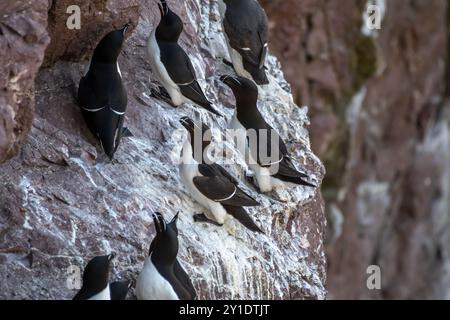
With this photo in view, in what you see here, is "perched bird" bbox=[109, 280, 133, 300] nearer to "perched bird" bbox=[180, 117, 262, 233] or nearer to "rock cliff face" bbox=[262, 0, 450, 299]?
"perched bird" bbox=[180, 117, 262, 233]

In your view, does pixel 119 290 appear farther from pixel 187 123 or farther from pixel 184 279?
pixel 187 123

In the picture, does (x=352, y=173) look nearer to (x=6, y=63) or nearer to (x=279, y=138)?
(x=279, y=138)

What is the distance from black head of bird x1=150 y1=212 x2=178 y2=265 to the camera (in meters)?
7.35

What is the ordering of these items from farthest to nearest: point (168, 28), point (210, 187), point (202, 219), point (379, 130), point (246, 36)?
point (379, 130)
point (246, 36)
point (168, 28)
point (202, 219)
point (210, 187)

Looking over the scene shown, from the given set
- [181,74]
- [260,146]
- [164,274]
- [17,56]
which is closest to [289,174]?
[260,146]

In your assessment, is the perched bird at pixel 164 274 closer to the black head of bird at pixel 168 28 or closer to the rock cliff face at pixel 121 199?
the rock cliff face at pixel 121 199

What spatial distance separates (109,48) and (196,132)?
0.83 meters

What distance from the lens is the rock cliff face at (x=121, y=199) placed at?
7617mm

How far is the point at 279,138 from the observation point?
898 cm

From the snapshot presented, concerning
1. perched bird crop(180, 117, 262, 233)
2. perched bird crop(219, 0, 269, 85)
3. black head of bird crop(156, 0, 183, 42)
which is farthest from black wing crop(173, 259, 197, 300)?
perched bird crop(219, 0, 269, 85)

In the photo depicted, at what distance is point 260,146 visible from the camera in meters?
8.81

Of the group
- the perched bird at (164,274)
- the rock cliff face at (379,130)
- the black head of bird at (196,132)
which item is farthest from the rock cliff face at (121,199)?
the rock cliff face at (379,130)
